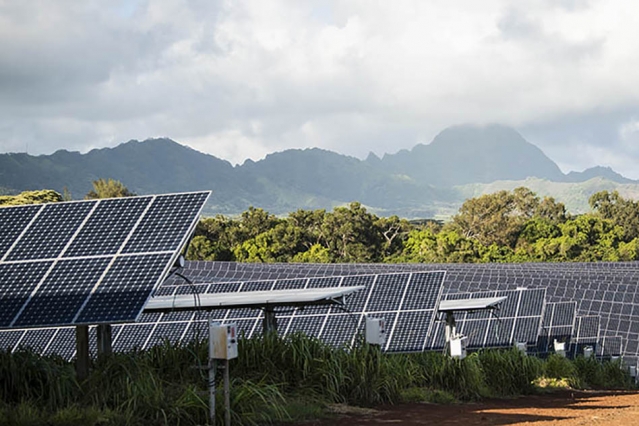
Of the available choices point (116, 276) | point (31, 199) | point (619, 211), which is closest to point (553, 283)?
point (116, 276)

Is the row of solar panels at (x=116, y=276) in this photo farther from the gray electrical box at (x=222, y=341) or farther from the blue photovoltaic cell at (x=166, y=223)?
the gray electrical box at (x=222, y=341)

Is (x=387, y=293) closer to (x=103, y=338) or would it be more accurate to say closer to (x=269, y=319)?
(x=269, y=319)

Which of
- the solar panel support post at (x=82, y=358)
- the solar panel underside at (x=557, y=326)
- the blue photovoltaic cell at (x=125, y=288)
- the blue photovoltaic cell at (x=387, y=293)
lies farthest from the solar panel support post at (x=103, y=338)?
A: the solar panel underside at (x=557, y=326)

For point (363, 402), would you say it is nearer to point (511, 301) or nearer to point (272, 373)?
point (272, 373)

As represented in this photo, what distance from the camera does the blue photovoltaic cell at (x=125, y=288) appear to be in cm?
1082

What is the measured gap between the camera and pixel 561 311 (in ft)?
100.0

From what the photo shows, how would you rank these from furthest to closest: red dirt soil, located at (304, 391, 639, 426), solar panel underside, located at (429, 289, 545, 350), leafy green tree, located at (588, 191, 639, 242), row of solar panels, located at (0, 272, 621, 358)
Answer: leafy green tree, located at (588, 191, 639, 242)
solar panel underside, located at (429, 289, 545, 350)
row of solar panels, located at (0, 272, 621, 358)
red dirt soil, located at (304, 391, 639, 426)

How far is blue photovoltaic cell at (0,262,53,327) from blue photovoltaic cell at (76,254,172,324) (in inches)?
39.3

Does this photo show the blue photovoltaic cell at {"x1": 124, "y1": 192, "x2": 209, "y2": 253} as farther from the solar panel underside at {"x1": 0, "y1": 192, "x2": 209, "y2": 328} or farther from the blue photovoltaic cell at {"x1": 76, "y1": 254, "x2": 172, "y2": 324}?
the blue photovoltaic cell at {"x1": 76, "y1": 254, "x2": 172, "y2": 324}

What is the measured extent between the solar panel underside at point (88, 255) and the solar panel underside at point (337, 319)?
192 inches

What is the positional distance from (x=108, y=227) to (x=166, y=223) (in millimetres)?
921

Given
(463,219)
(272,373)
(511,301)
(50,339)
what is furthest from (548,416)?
(463,219)

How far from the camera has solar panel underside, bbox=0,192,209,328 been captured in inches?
436

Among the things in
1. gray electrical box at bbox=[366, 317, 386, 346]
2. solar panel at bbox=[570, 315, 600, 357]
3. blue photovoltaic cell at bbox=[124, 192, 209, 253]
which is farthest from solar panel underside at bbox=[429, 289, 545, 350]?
blue photovoltaic cell at bbox=[124, 192, 209, 253]
